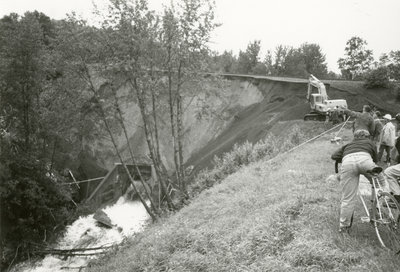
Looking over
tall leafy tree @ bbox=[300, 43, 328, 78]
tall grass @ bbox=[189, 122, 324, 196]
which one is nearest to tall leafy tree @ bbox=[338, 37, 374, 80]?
tall leafy tree @ bbox=[300, 43, 328, 78]

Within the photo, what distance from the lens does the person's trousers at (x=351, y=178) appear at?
6.44 m

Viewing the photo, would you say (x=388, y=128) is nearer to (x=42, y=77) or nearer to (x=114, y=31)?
(x=114, y=31)

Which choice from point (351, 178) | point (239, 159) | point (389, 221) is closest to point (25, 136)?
point (239, 159)

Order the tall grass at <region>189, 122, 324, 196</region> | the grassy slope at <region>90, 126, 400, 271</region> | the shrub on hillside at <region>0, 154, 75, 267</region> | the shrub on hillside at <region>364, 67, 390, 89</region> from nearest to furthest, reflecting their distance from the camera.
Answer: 1. the grassy slope at <region>90, 126, 400, 271</region>
2. the shrub on hillside at <region>0, 154, 75, 267</region>
3. the tall grass at <region>189, 122, 324, 196</region>
4. the shrub on hillside at <region>364, 67, 390, 89</region>

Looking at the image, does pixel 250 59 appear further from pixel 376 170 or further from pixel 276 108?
pixel 376 170

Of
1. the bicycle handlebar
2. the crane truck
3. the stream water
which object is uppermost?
the crane truck

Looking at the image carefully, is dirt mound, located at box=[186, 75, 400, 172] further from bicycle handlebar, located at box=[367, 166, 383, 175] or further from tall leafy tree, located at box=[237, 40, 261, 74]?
tall leafy tree, located at box=[237, 40, 261, 74]

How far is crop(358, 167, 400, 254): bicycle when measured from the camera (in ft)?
19.6

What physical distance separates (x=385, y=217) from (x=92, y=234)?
19503 millimetres

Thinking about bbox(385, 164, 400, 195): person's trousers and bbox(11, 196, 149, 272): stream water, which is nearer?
bbox(385, 164, 400, 195): person's trousers

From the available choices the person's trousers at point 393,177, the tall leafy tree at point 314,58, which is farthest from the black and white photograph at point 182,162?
the tall leafy tree at point 314,58

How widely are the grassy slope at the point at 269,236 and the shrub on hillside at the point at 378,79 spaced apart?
21.6 m

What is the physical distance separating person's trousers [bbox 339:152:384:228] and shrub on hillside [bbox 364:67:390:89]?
27.2 meters

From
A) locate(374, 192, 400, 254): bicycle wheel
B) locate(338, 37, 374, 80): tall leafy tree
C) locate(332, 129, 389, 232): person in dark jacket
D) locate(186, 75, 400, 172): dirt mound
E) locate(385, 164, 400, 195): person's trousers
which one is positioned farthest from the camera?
locate(338, 37, 374, 80): tall leafy tree
